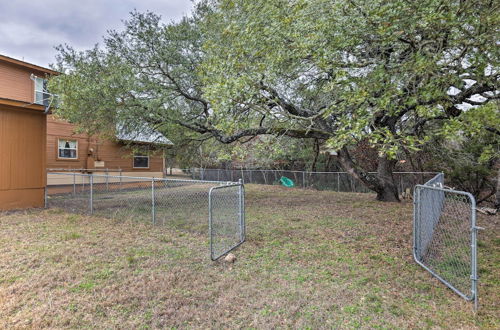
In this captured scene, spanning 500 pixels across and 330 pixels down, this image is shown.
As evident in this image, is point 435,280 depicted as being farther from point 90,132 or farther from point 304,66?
point 90,132

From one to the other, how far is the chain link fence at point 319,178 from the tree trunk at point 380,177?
447 millimetres

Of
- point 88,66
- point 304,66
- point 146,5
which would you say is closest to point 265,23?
point 304,66

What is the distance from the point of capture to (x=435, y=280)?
11.0 ft

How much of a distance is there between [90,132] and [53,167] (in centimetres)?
525

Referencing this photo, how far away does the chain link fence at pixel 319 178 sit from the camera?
1145 centimetres

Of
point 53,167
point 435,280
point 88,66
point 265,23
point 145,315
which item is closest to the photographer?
point 145,315

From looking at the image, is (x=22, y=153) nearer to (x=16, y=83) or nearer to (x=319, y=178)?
(x=16, y=83)

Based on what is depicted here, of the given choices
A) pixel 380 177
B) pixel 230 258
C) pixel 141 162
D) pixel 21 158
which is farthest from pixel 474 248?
pixel 141 162

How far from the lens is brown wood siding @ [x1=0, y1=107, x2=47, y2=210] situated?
7258mm

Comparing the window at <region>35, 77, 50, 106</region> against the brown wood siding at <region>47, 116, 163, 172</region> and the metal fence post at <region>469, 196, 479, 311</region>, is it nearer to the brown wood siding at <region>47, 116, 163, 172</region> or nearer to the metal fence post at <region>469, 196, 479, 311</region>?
the brown wood siding at <region>47, 116, 163, 172</region>

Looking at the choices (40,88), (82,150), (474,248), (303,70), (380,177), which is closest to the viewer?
(474,248)

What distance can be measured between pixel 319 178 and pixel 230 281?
11.7 metres

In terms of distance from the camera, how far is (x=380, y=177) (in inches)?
373

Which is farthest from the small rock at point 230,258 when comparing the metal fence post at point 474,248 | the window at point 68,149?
the window at point 68,149
